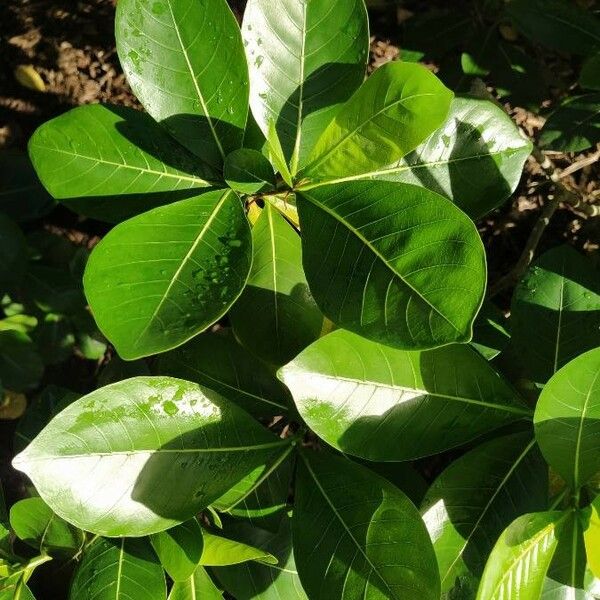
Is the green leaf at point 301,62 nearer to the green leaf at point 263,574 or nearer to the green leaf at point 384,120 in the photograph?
the green leaf at point 384,120

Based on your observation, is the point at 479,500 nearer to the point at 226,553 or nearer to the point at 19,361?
the point at 226,553

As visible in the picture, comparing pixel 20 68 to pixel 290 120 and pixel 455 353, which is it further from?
pixel 455 353

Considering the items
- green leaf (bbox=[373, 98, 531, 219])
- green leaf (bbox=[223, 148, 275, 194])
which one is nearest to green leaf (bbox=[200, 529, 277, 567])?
green leaf (bbox=[223, 148, 275, 194])

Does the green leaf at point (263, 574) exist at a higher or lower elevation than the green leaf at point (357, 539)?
lower

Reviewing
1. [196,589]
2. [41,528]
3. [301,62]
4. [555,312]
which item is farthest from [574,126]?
[41,528]

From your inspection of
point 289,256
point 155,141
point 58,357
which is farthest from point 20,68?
point 289,256

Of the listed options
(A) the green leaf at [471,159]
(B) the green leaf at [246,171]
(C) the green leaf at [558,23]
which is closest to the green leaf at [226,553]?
(B) the green leaf at [246,171]

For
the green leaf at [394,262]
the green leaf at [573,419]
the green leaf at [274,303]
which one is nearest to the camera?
the green leaf at [394,262]
